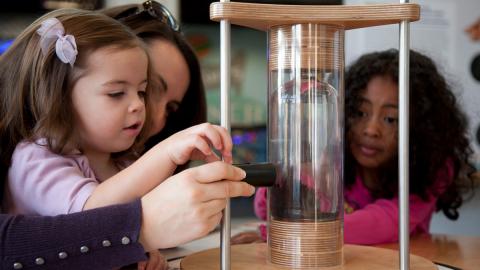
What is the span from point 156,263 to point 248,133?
2201 millimetres

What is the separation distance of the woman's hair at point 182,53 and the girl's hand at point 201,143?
492mm

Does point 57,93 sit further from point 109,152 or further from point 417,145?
point 417,145

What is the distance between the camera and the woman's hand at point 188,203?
632 mm

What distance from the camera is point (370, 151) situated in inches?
52.6

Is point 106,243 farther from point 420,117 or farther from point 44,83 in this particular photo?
point 420,117

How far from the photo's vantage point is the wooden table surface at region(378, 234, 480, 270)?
88 cm

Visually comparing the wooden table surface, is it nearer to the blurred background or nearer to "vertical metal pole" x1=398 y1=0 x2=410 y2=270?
"vertical metal pole" x1=398 y1=0 x2=410 y2=270

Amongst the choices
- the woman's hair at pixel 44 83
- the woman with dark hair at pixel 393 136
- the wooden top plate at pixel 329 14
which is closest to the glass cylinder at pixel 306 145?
the wooden top plate at pixel 329 14

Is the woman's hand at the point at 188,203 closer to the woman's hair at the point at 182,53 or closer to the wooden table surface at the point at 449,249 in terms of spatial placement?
the wooden table surface at the point at 449,249

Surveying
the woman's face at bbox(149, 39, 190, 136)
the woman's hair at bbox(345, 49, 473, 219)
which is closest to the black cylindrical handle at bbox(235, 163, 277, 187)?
the woman's face at bbox(149, 39, 190, 136)

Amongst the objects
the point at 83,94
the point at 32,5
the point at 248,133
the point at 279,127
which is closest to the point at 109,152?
the point at 83,94

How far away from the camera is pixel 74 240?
62 centimetres

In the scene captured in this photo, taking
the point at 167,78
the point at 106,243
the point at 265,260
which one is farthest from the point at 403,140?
the point at 167,78

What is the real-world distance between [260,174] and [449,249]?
461 millimetres
